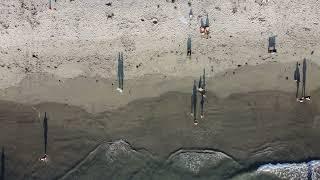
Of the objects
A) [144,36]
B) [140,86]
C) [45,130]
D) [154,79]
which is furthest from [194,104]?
[45,130]

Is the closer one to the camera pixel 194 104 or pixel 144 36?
pixel 144 36

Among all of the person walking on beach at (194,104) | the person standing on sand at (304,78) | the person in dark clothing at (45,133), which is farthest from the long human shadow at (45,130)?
the person standing on sand at (304,78)

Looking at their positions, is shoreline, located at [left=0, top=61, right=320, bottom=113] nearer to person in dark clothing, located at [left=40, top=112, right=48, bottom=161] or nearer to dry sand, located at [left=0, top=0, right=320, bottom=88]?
dry sand, located at [left=0, top=0, right=320, bottom=88]

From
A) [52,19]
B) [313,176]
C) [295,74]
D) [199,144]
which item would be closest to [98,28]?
[52,19]

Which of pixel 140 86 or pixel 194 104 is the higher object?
pixel 140 86

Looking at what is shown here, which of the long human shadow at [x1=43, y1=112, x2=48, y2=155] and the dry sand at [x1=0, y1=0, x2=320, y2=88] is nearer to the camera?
the dry sand at [x1=0, y1=0, x2=320, y2=88]

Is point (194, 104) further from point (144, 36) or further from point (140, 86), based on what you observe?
point (144, 36)

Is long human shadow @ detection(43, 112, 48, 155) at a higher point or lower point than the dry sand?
lower

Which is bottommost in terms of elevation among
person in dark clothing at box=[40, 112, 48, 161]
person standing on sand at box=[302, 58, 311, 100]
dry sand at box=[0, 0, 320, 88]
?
person in dark clothing at box=[40, 112, 48, 161]

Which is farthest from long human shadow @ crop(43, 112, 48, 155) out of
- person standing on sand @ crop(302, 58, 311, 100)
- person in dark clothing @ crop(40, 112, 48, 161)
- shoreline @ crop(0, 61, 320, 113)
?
person standing on sand @ crop(302, 58, 311, 100)
